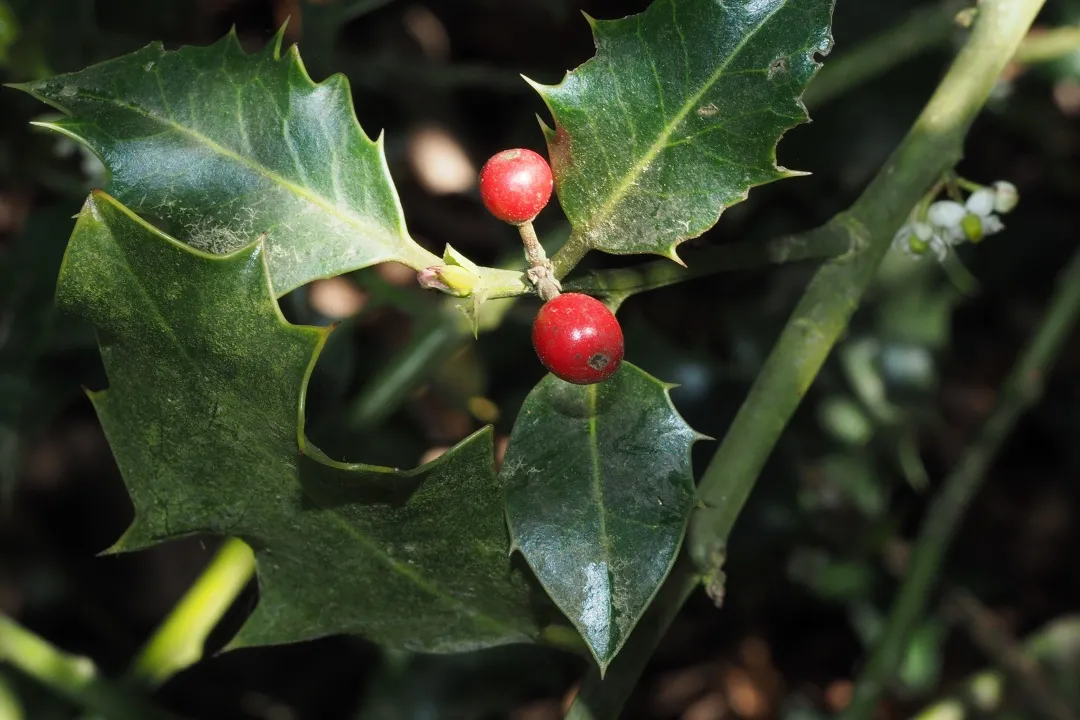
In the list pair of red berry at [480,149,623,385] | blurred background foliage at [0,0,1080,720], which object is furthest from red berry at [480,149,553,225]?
blurred background foliage at [0,0,1080,720]

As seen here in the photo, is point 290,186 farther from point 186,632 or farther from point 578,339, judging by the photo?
point 186,632

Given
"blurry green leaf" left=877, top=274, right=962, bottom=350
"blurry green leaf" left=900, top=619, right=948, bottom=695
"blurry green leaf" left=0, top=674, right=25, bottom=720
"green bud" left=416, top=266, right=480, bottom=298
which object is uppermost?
"green bud" left=416, top=266, right=480, bottom=298

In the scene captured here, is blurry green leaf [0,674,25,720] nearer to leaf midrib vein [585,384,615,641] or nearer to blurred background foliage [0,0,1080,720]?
blurred background foliage [0,0,1080,720]

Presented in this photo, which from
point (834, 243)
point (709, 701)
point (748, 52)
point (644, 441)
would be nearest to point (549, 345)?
point (644, 441)

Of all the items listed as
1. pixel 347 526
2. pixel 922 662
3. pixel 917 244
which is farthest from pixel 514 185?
pixel 922 662

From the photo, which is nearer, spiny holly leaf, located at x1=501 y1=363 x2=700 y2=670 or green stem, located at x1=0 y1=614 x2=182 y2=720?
spiny holly leaf, located at x1=501 y1=363 x2=700 y2=670

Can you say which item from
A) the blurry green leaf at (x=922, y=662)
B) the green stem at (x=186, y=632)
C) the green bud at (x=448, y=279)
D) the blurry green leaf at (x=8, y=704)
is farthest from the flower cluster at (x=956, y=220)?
the blurry green leaf at (x=8, y=704)
